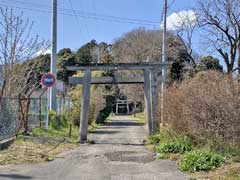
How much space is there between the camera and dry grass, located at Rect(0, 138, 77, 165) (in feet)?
41.4

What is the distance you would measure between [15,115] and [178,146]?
788cm

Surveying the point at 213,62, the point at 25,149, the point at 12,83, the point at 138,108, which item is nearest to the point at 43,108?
the point at 12,83

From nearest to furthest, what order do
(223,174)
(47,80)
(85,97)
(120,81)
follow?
(223,174)
(85,97)
(47,80)
(120,81)

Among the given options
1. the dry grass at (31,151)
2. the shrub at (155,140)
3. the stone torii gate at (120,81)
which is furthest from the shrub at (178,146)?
the stone torii gate at (120,81)

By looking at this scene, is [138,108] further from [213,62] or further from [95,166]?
[95,166]

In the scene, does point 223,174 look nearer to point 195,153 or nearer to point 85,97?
point 195,153

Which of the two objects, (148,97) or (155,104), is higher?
(148,97)

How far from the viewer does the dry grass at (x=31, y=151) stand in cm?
1261

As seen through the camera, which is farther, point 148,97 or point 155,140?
point 148,97

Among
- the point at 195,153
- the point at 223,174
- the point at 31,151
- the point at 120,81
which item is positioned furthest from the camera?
the point at 120,81

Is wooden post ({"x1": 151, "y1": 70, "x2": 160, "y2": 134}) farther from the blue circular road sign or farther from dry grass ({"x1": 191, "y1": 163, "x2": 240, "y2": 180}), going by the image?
dry grass ({"x1": 191, "y1": 163, "x2": 240, "y2": 180})

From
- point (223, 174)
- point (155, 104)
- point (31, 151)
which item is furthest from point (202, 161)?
point (155, 104)

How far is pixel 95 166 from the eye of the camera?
1186 cm

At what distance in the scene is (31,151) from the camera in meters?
14.4
